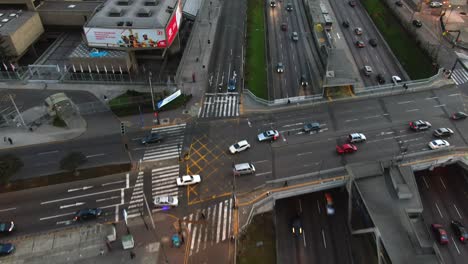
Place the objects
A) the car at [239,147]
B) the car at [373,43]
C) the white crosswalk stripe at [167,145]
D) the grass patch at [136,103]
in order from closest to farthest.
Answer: the car at [239,147] < the white crosswalk stripe at [167,145] < the grass patch at [136,103] < the car at [373,43]

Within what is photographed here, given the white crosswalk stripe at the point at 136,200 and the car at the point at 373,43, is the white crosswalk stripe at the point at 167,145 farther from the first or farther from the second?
the car at the point at 373,43

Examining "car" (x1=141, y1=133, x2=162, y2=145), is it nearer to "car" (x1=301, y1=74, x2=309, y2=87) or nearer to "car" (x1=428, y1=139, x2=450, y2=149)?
"car" (x1=301, y1=74, x2=309, y2=87)

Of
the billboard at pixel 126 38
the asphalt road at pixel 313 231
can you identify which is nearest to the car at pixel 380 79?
the asphalt road at pixel 313 231

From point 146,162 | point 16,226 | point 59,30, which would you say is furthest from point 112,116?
point 59,30

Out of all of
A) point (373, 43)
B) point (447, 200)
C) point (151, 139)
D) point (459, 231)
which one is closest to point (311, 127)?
point (447, 200)

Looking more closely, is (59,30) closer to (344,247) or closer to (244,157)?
(244,157)

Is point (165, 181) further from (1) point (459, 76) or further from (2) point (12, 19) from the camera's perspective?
(1) point (459, 76)

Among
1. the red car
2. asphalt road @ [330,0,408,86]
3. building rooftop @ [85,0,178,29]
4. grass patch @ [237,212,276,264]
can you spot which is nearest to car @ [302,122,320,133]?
the red car
